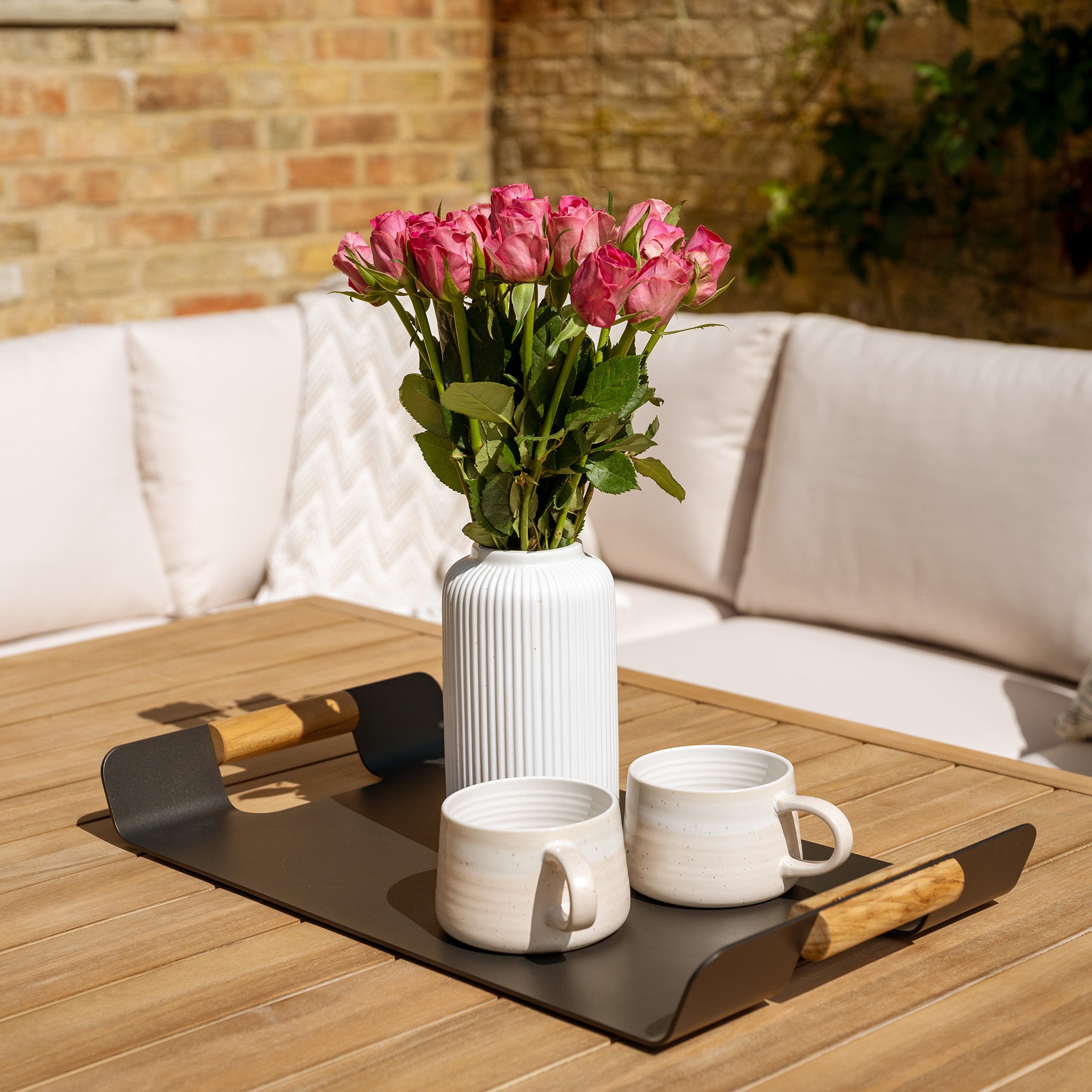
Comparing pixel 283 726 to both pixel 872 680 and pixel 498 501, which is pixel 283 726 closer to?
Answer: pixel 498 501

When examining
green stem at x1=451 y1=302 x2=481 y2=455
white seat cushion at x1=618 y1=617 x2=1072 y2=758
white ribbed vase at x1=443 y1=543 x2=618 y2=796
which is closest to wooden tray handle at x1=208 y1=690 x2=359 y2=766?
white ribbed vase at x1=443 y1=543 x2=618 y2=796

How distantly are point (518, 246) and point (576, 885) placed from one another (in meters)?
0.39

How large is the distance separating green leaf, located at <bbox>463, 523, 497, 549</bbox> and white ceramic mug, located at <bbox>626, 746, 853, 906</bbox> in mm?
185

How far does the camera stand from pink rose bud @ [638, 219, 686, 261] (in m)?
0.96

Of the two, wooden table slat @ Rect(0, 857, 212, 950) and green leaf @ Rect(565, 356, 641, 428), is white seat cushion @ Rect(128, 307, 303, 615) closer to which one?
wooden table slat @ Rect(0, 857, 212, 950)

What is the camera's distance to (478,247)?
95 cm

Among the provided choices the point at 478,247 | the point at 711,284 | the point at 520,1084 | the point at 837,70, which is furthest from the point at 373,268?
the point at 837,70

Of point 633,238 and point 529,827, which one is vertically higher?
point 633,238

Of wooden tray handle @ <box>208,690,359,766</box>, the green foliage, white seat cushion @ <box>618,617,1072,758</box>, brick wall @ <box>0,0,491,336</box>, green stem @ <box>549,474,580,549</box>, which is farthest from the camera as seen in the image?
brick wall @ <box>0,0,491,336</box>

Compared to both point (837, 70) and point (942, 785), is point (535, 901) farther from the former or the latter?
point (837, 70)

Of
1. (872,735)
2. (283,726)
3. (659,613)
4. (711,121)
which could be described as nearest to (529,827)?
(283,726)

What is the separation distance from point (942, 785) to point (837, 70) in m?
2.98

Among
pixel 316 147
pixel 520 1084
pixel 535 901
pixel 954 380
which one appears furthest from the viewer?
pixel 316 147

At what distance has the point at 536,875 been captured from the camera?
0.87 meters
